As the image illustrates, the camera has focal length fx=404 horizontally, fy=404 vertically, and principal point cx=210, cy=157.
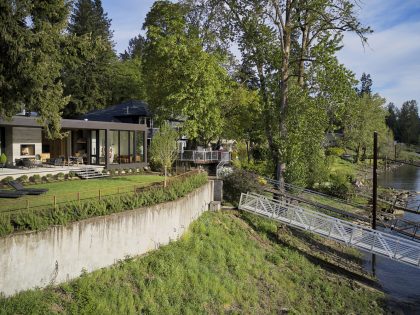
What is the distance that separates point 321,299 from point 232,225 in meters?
6.23

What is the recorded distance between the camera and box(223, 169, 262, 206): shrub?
24.6 meters

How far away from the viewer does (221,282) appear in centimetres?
1595

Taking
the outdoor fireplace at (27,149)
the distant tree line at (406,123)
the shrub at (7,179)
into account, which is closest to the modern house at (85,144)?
the outdoor fireplace at (27,149)

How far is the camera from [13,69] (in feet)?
43.9

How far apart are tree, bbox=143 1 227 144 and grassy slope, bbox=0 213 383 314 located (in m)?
10.6

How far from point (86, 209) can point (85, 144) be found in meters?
20.7

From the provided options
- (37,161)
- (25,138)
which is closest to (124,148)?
(37,161)

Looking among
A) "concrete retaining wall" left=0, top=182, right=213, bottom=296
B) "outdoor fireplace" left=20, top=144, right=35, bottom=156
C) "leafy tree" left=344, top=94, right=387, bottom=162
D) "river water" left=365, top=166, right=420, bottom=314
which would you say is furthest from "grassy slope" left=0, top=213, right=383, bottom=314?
"leafy tree" left=344, top=94, right=387, bottom=162

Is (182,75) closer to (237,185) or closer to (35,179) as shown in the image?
(237,185)

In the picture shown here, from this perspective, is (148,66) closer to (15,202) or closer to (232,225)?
(232,225)

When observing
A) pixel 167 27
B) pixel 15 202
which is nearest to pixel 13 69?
pixel 15 202

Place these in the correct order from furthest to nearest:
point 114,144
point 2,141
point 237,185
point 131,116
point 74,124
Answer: point 131,116 < point 114,144 < point 74,124 < point 2,141 < point 237,185

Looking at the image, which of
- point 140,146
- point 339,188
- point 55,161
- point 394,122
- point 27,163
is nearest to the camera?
point 27,163

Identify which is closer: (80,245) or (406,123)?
(80,245)
